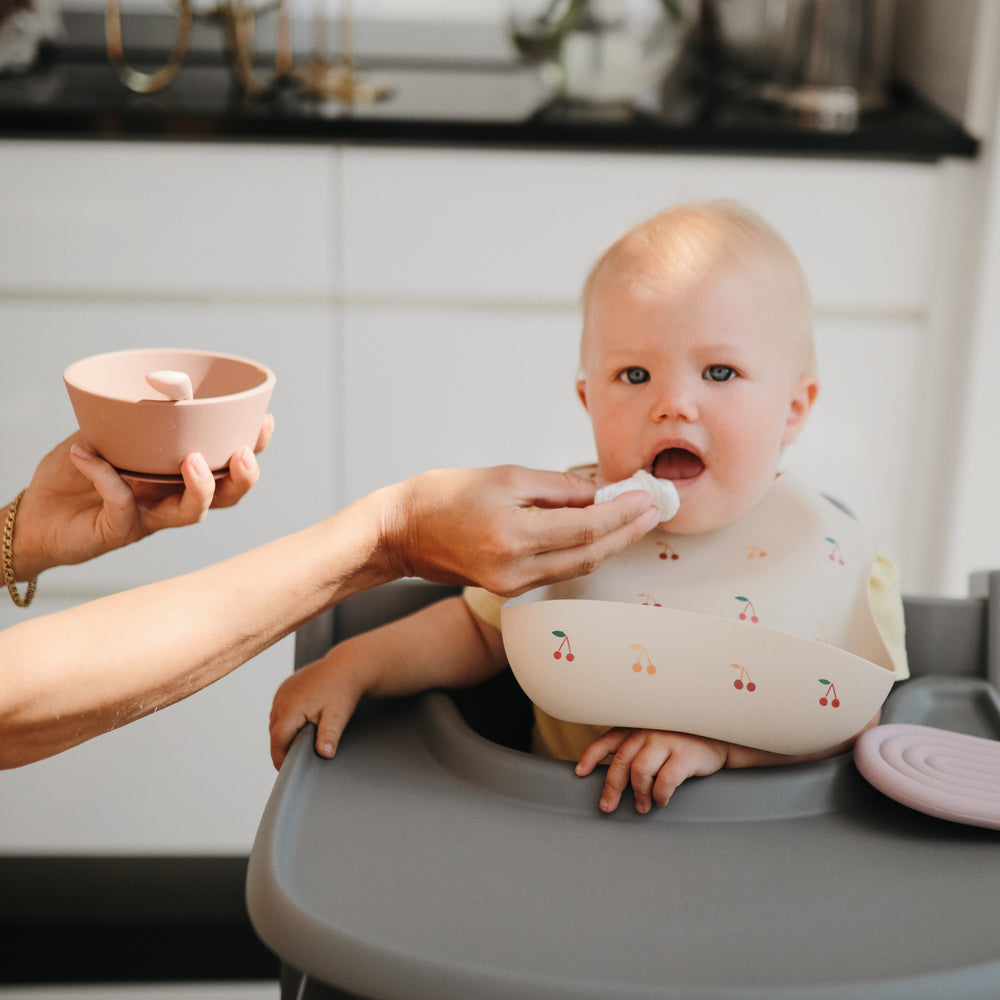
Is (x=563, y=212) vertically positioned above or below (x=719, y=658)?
above

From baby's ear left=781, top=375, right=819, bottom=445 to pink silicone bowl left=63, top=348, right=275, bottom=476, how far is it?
0.42 metres

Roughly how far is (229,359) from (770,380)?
1.32 feet

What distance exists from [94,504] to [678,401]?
0.47 m

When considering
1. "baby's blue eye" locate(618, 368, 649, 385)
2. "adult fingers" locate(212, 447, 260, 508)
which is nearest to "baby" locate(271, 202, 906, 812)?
"baby's blue eye" locate(618, 368, 649, 385)

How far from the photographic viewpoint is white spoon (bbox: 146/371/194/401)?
0.71m

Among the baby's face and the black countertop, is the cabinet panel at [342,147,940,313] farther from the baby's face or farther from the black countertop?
the baby's face

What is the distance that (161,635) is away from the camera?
0.66 meters

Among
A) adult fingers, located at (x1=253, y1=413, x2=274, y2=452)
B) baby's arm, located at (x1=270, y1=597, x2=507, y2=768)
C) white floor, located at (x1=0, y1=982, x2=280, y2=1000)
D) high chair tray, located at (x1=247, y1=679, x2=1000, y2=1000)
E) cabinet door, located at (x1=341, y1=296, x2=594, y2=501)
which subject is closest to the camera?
high chair tray, located at (x1=247, y1=679, x2=1000, y2=1000)

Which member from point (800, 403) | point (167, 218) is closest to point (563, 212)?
point (167, 218)

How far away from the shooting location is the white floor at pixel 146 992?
1494 millimetres

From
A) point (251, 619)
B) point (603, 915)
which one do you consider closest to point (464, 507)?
point (251, 619)

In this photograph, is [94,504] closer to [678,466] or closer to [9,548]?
[9,548]

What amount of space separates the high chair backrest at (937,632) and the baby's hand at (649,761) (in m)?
0.20

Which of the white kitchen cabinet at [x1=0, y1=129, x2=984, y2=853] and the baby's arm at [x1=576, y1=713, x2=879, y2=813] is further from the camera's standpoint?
the white kitchen cabinet at [x1=0, y1=129, x2=984, y2=853]
